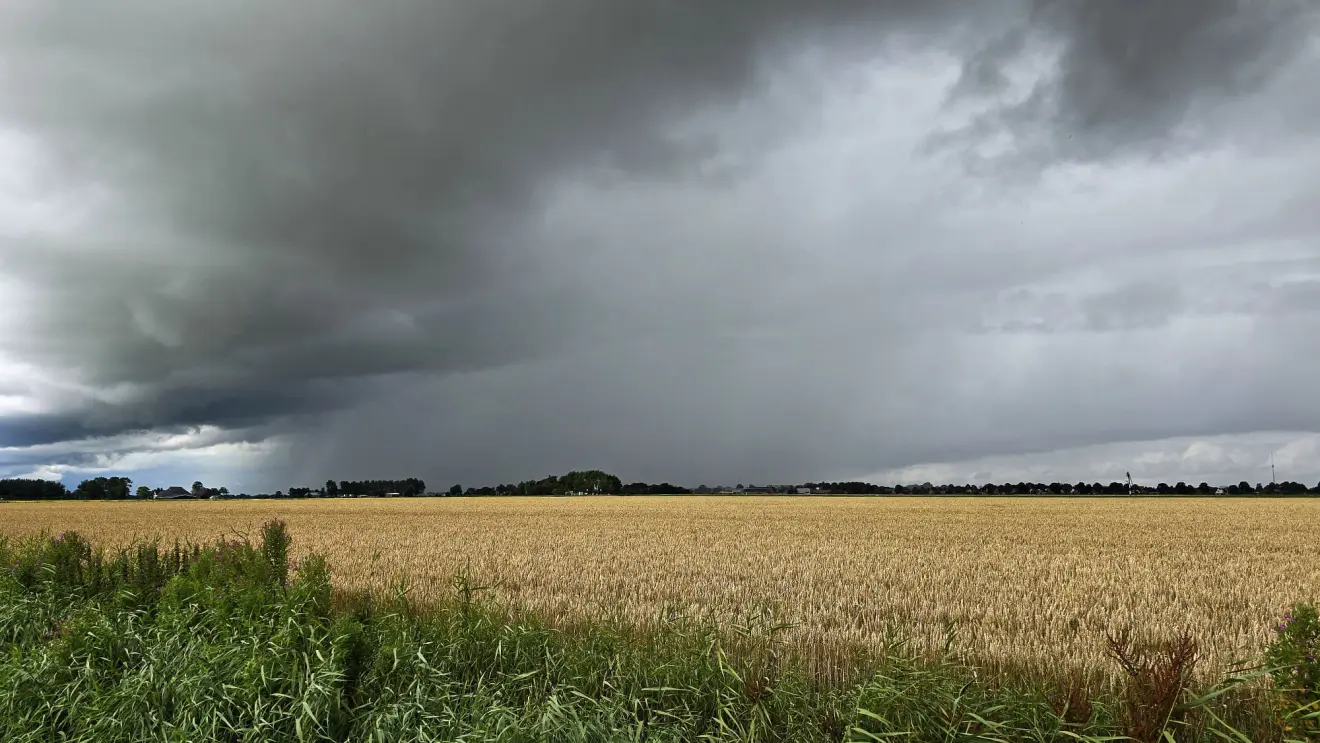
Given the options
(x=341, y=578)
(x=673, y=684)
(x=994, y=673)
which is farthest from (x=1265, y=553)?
(x=341, y=578)

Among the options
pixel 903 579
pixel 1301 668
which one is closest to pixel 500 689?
pixel 1301 668

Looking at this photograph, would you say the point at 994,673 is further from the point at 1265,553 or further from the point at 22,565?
the point at 1265,553

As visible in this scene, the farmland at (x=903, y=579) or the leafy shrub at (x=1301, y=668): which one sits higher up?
the leafy shrub at (x=1301, y=668)

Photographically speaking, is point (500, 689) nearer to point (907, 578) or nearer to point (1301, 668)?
point (1301, 668)

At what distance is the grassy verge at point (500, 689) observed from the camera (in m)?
4.80

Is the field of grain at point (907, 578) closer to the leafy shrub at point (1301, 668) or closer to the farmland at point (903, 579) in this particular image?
the farmland at point (903, 579)

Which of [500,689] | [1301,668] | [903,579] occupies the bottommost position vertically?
[903,579]

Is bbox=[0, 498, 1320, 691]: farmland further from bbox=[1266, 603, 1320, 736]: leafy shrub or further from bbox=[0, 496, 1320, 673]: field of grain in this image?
bbox=[1266, 603, 1320, 736]: leafy shrub

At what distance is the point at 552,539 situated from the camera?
23.8 m

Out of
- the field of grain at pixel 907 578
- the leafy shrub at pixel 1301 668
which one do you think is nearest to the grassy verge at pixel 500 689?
the leafy shrub at pixel 1301 668

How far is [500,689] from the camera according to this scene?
19.9ft

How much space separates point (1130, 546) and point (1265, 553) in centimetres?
334

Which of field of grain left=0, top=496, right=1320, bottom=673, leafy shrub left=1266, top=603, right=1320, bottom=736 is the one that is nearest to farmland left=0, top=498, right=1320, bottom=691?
field of grain left=0, top=496, right=1320, bottom=673

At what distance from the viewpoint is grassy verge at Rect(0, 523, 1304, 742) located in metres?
4.80
